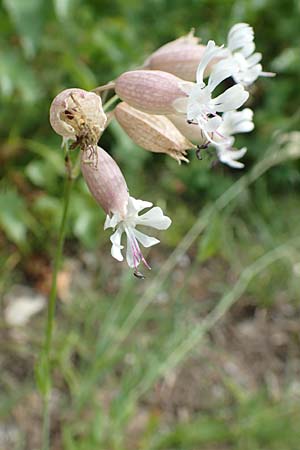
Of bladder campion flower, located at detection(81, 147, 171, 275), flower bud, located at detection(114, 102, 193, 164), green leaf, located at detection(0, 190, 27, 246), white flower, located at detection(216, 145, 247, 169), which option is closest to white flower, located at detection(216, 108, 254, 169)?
white flower, located at detection(216, 145, 247, 169)

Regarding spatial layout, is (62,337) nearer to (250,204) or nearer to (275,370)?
(275,370)

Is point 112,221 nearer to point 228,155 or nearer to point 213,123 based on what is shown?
point 213,123

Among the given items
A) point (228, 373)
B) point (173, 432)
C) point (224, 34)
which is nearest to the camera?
point (173, 432)

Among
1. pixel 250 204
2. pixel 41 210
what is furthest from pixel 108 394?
pixel 250 204

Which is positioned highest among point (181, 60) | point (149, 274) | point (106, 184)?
point (181, 60)

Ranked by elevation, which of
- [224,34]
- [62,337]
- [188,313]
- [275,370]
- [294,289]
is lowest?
[275,370]

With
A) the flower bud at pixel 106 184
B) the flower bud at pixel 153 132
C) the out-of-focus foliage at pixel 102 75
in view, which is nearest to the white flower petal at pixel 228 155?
the flower bud at pixel 153 132

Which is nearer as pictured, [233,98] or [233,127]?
[233,98]

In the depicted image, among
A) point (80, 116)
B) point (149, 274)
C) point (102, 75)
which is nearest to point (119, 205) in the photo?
point (80, 116)

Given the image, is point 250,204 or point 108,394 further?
point 250,204
